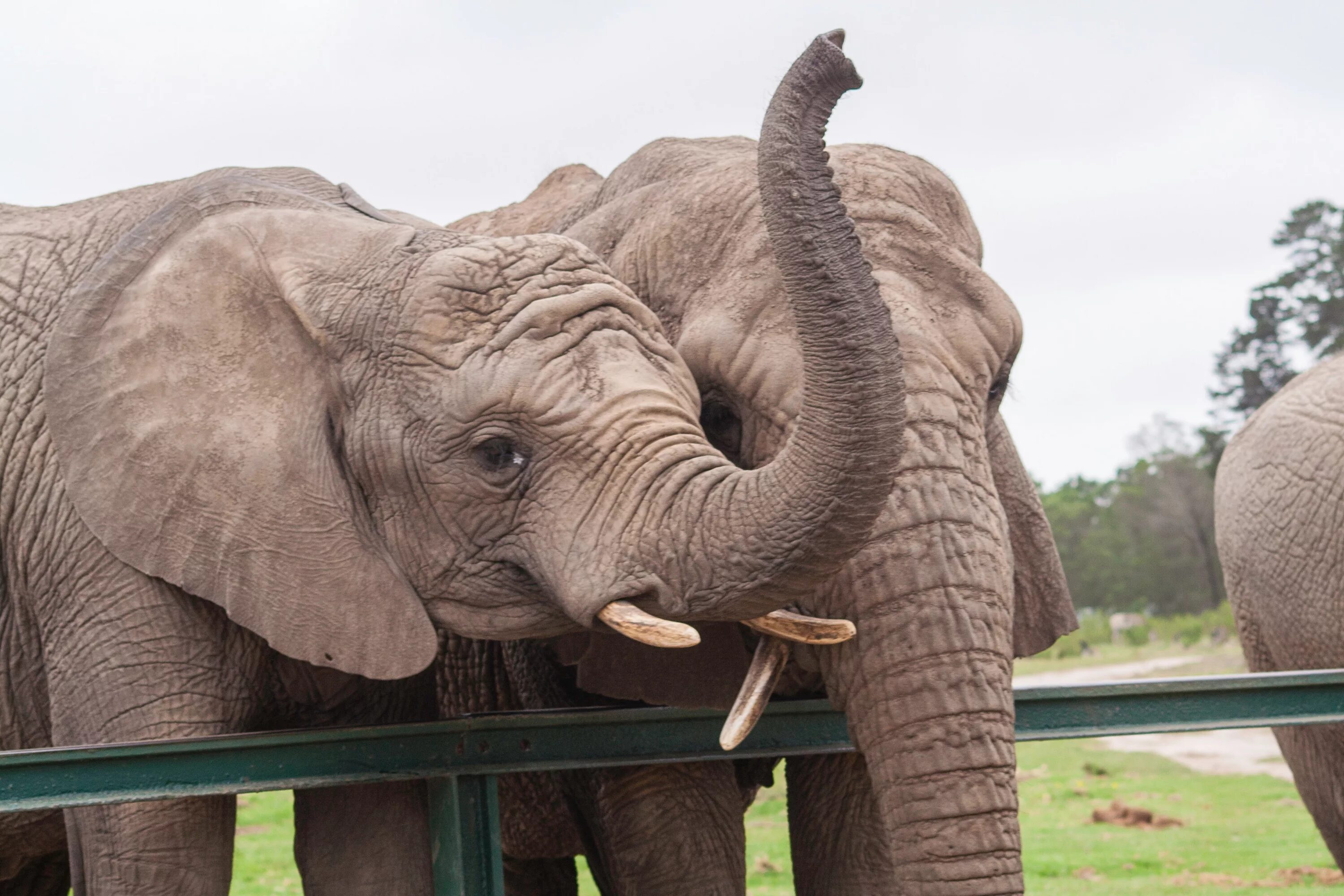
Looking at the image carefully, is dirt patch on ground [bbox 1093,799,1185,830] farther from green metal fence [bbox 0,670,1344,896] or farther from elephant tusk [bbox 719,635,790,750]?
elephant tusk [bbox 719,635,790,750]

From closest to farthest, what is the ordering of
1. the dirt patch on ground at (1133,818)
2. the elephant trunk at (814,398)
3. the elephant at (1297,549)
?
the elephant trunk at (814,398) → the elephant at (1297,549) → the dirt patch on ground at (1133,818)

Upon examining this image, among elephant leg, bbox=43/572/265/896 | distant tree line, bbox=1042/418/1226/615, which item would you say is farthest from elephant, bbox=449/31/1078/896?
distant tree line, bbox=1042/418/1226/615

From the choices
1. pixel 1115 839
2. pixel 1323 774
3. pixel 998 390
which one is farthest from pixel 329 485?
pixel 1115 839

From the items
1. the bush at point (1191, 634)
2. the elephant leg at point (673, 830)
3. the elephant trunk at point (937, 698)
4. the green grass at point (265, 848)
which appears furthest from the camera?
the bush at point (1191, 634)

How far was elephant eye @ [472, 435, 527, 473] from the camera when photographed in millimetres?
3688

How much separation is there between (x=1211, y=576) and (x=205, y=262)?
5298cm

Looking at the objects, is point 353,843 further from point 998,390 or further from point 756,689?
point 998,390

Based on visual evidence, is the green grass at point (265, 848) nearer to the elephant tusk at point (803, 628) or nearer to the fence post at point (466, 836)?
the fence post at point (466, 836)

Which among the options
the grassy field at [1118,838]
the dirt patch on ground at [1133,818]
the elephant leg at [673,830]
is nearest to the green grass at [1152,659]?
the grassy field at [1118,838]

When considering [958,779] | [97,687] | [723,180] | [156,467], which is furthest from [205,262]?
[958,779]

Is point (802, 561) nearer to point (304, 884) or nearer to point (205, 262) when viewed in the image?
point (205, 262)

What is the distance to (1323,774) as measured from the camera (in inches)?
316

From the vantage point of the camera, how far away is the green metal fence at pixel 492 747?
347 cm

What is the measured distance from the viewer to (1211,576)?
54000 millimetres
